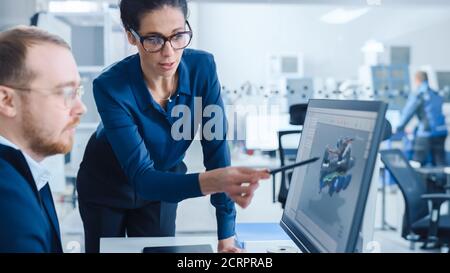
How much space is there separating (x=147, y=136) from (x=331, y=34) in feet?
13.4

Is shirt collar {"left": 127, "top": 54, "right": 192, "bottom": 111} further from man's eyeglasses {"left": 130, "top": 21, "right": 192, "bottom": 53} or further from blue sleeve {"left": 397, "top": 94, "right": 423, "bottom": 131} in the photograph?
blue sleeve {"left": 397, "top": 94, "right": 423, "bottom": 131}

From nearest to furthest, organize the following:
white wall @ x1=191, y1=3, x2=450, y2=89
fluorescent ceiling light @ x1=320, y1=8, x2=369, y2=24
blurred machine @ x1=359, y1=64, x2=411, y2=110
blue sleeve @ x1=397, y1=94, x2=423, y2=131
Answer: blue sleeve @ x1=397, y1=94, x2=423, y2=131
white wall @ x1=191, y1=3, x2=450, y2=89
blurred machine @ x1=359, y1=64, x2=411, y2=110
fluorescent ceiling light @ x1=320, y1=8, x2=369, y2=24

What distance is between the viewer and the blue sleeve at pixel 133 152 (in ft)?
3.13

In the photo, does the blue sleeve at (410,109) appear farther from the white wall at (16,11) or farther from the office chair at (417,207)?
the white wall at (16,11)

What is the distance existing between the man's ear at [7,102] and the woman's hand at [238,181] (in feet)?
1.19

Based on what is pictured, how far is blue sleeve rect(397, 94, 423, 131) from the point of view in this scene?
3.76m

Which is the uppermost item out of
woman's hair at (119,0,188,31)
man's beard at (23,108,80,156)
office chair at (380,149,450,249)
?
woman's hair at (119,0,188,31)

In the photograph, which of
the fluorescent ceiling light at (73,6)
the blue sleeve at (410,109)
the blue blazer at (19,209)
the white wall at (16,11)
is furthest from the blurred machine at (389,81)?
the blue blazer at (19,209)

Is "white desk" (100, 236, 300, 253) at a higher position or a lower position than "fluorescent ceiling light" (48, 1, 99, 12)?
lower

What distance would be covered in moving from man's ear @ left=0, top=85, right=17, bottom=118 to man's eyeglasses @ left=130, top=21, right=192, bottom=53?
1.16ft

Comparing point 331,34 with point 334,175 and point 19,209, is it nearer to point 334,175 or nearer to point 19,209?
point 334,175

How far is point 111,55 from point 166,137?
2.68 feet

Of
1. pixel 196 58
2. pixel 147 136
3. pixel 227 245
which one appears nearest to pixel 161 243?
pixel 227 245

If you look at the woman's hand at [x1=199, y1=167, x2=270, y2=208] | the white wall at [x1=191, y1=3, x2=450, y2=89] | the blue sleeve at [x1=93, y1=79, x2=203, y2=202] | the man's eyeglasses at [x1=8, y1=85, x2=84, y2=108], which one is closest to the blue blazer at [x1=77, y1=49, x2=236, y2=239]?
the blue sleeve at [x1=93, y1=79, x2=203, y2=202]
